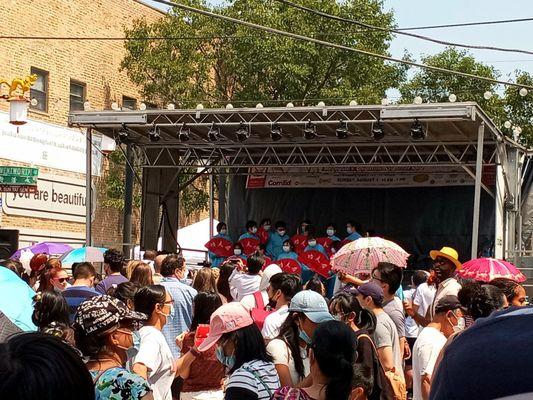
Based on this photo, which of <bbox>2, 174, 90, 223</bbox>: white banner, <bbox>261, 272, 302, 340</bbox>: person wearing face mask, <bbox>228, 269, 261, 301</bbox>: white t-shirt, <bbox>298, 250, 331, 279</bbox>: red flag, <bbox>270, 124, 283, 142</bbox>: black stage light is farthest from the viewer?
<bbox>2, 174, 90, 223</bbox>: white banner

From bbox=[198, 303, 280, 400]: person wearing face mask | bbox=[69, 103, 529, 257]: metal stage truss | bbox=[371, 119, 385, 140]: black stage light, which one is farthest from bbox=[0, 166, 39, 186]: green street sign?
bbox=[198, 303, 280, 400]: person wearing face mask

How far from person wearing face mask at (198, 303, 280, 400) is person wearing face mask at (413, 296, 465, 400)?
54.9 inches

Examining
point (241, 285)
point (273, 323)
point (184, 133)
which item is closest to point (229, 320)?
point (273, 323)

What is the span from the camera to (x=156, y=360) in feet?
19.4

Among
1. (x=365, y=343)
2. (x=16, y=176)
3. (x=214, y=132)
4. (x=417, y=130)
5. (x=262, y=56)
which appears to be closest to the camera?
(x=365, y=343)

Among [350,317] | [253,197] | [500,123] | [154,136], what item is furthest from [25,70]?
[350,317]

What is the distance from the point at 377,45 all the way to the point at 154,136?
15.1 meters

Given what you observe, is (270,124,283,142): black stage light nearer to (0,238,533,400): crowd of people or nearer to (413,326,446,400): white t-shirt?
(0,238,533,400): crowd of people

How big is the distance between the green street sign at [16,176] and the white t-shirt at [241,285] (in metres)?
11.8

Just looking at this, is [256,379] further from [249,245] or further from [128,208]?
[249,245]

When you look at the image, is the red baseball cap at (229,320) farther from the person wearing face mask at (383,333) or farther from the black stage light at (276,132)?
the black stage light at (276,132)

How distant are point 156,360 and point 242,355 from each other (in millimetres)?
1027

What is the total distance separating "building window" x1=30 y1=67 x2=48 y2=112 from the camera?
28.3 m

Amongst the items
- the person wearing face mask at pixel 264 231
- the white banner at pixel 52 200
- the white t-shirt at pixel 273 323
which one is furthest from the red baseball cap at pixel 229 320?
the white banner at pixel 52 200
